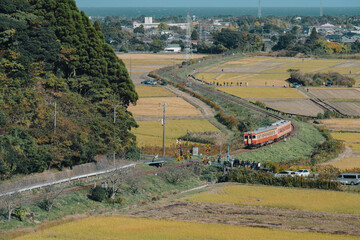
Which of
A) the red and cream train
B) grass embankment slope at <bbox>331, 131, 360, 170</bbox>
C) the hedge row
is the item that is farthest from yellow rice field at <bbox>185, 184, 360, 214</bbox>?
the red and cream train

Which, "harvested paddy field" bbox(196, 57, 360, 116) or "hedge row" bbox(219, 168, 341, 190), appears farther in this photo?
"harvested paddy field" bbox(196, 57, 360, 116)

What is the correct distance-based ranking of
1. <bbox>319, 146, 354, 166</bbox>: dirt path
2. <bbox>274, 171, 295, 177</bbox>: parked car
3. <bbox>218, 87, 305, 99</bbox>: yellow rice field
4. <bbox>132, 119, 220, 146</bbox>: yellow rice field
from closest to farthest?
1. <bbox>274, 171, 295, 177</bbox>: parked car
2. <bbox>319, 146, 354, 166</bbox>: dirt path
3. <bbox>132, 119, 220, 146</bbox>: yellow rice field
4. <bbox>218, 87, 305, 99</bbox>: yellow rice field

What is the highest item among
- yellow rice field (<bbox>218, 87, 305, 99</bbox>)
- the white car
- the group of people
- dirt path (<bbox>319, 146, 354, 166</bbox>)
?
the white car

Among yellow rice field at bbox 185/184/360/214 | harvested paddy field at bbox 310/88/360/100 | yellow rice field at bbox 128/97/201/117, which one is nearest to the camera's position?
yellow rice field at bbox 185/184/360/214

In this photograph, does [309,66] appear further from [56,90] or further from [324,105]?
[56,90]

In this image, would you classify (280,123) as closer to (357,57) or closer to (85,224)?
(85,224)

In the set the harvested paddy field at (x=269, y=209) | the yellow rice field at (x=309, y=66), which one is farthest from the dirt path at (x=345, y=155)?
the yellow rice field at (x=309, y=66)

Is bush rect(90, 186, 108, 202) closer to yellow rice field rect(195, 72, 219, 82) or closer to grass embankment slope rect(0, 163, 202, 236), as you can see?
grass embankment slope rect(0, 163, 202, 236)

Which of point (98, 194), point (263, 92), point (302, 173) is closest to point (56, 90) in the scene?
point (98, 194)

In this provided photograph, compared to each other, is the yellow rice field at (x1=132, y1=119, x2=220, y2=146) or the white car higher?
the white car
